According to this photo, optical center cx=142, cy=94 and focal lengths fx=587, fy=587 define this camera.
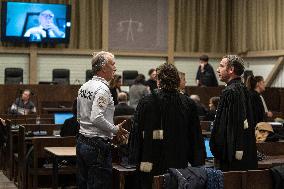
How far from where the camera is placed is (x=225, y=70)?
14.6ft

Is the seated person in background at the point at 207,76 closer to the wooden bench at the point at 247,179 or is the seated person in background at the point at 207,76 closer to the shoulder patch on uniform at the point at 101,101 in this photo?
the shoulder patch on uniform at the point at 101,101

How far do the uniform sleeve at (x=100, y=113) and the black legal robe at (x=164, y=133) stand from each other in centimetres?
24

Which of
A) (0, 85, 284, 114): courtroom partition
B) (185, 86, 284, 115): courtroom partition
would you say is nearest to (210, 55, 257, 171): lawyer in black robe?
(0, 85, 284, 114): courtroom partition

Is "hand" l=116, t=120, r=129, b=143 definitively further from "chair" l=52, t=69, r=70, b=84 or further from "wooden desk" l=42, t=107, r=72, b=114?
"chair" l=52, t=69, r=70, b=84

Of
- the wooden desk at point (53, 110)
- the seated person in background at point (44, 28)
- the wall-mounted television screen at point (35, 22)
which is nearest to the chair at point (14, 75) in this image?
the wall-mounted television screen at point (35, 22)

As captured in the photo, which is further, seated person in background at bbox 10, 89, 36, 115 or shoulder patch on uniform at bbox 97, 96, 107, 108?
seated person in background at bbox 10, 89, 36, 115

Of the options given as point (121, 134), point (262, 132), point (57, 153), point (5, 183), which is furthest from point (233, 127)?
point (5, 183)

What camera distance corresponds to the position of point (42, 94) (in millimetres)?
12625

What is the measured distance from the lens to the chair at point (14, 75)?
14063 mm

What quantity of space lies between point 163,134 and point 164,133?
11mm

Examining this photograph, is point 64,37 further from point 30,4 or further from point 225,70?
point 225,70

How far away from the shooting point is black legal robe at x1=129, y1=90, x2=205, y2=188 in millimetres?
4164

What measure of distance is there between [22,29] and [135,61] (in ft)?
10.7

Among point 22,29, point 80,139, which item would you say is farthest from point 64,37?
point 80,139
